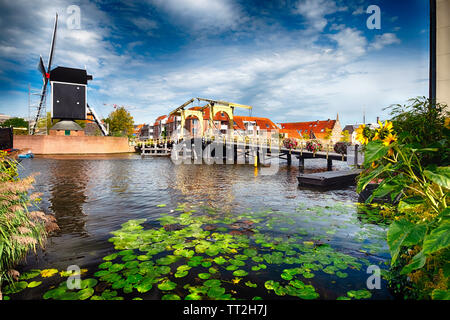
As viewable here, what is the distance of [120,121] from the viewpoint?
2267 inches

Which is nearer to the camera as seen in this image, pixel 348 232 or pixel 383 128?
pixel 383 128

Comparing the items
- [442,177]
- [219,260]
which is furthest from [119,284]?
[442,177]

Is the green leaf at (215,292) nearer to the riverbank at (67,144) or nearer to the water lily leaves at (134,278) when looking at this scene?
the water lily leaves at (134,278)

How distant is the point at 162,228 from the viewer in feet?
19.8

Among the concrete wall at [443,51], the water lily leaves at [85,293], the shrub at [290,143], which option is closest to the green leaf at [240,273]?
the water lily leaves at [85,293]

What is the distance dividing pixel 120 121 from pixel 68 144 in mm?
20089

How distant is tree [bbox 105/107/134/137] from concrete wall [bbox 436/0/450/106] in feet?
190

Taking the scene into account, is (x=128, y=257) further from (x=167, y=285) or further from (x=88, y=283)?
(x=167, y=285)

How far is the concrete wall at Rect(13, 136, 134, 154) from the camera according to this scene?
36.1 meters

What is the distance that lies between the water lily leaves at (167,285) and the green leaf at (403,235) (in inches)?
109

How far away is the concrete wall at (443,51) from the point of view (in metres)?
5.43

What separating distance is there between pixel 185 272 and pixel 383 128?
11.3 ft
